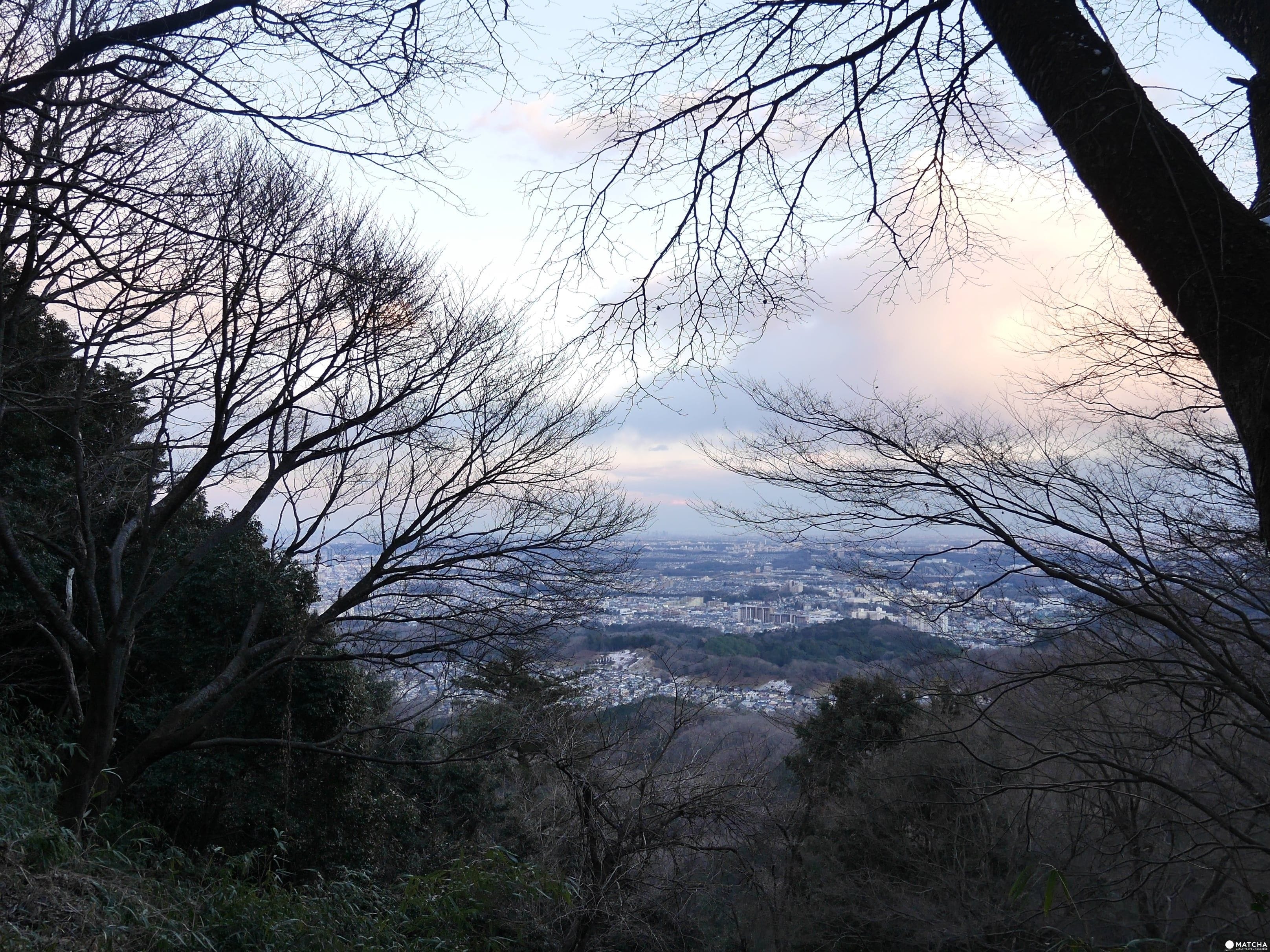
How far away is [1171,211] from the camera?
1.88 m

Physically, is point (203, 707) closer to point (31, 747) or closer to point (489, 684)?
point (31, 747)

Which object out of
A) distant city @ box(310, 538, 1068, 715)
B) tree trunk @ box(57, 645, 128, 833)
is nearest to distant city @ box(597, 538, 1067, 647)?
distant city @ box(310, 538, 1068, 715)

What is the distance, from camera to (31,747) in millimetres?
7016

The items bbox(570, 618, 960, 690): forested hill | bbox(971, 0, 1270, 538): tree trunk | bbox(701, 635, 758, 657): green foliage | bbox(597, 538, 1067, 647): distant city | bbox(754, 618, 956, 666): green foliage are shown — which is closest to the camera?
bbox(971, 0, 1270, 538): tree trunk

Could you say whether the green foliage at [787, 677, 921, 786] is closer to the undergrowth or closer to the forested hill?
the forested hill

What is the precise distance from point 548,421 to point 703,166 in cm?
493

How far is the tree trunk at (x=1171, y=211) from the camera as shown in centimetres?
179

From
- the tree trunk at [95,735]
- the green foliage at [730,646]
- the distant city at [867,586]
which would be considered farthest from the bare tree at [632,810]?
the green foliage at [730,646]

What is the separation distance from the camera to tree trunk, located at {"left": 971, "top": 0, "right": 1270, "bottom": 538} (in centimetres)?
179

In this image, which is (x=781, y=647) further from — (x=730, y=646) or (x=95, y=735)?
(x=95, y=735)

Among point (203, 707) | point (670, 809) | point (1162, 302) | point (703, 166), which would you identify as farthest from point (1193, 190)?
point (203, 707)

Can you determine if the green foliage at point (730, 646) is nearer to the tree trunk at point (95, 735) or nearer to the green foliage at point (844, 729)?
the green foliage at point (844, 729)

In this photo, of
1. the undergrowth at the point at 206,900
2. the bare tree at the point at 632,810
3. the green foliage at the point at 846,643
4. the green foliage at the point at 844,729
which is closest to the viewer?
the undergrowth at the point at 206,900

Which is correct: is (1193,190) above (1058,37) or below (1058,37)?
below
